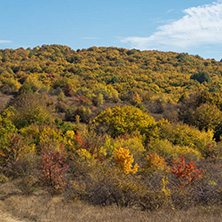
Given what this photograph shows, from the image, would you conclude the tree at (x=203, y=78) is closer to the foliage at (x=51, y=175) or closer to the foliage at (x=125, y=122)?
the foliage at (x=125, y=122)

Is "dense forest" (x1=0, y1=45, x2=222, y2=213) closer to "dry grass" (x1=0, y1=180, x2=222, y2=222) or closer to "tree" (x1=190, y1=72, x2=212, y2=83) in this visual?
"dry grass" (x1=0, y1=180, x2=222, y2=222)

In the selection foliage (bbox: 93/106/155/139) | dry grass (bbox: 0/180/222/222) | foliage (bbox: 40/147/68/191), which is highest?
foliage (bbox: 93/106/155/139)

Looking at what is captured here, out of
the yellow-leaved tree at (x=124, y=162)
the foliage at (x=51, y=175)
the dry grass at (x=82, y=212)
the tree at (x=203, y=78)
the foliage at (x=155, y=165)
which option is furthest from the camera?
the tree at (x=203, y=78)

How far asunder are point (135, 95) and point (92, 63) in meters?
57.1

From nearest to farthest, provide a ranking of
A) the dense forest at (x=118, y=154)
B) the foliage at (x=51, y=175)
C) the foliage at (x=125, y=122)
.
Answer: the dense forest at (x=118, y=154)
the foliage at (x=51, y=175)
the foliage at (x=125, y=122)

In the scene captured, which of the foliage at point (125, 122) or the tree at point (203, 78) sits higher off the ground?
the tree at point (203, 78)

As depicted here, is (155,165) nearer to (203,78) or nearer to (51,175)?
(51,175)

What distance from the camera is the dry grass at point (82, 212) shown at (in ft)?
33.0

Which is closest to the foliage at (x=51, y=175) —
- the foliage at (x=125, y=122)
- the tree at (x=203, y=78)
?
the foliage at (x=125, y=122)

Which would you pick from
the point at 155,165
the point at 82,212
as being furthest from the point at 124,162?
the point at 82,212

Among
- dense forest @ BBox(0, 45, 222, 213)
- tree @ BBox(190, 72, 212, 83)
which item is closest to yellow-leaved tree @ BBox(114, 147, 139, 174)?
dense forest @ BBox(0, 45, 222, 213)

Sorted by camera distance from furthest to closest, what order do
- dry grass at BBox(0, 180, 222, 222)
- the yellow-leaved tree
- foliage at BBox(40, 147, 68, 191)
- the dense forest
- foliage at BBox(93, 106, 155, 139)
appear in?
foliage at BBox(93, 106, 155, 139), the yellow-leaved tree, foliage at BBox(40, 147, 68, 191), the dense forest, dry grass at BBox(0, 180, 222, 222)

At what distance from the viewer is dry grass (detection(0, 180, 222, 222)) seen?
10055mm

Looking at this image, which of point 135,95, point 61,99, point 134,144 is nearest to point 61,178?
point 134,144
